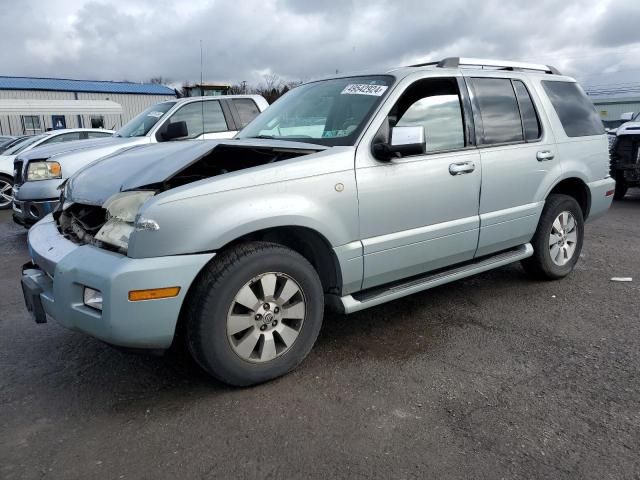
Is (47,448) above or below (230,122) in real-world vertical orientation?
below

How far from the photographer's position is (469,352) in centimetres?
345

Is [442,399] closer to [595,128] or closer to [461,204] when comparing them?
[461,204]

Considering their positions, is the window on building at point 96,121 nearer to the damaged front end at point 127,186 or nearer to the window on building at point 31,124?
the window on building at point 31,124

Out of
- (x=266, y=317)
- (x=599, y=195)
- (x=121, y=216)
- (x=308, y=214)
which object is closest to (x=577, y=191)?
(x=599, y=195)

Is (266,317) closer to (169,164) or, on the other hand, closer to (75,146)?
(169,164)


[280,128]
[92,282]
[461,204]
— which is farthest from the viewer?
[280,128]

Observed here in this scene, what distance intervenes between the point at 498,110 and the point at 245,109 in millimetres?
4675

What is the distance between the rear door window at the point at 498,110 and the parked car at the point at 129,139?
12.6ft

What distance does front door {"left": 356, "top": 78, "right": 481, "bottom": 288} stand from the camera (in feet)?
10.8

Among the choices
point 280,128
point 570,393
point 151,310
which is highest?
point 280,128

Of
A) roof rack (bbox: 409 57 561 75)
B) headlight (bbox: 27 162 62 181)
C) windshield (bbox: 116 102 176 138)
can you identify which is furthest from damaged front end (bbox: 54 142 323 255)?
windshield (bbox: 116 102 176 138)

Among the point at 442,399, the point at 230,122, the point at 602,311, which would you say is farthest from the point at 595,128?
the point at 230,122

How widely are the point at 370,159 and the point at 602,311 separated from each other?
92.4 inches

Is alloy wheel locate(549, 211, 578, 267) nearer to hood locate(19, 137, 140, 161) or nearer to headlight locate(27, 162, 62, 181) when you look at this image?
hood locate(19, 137, 140, 161)
